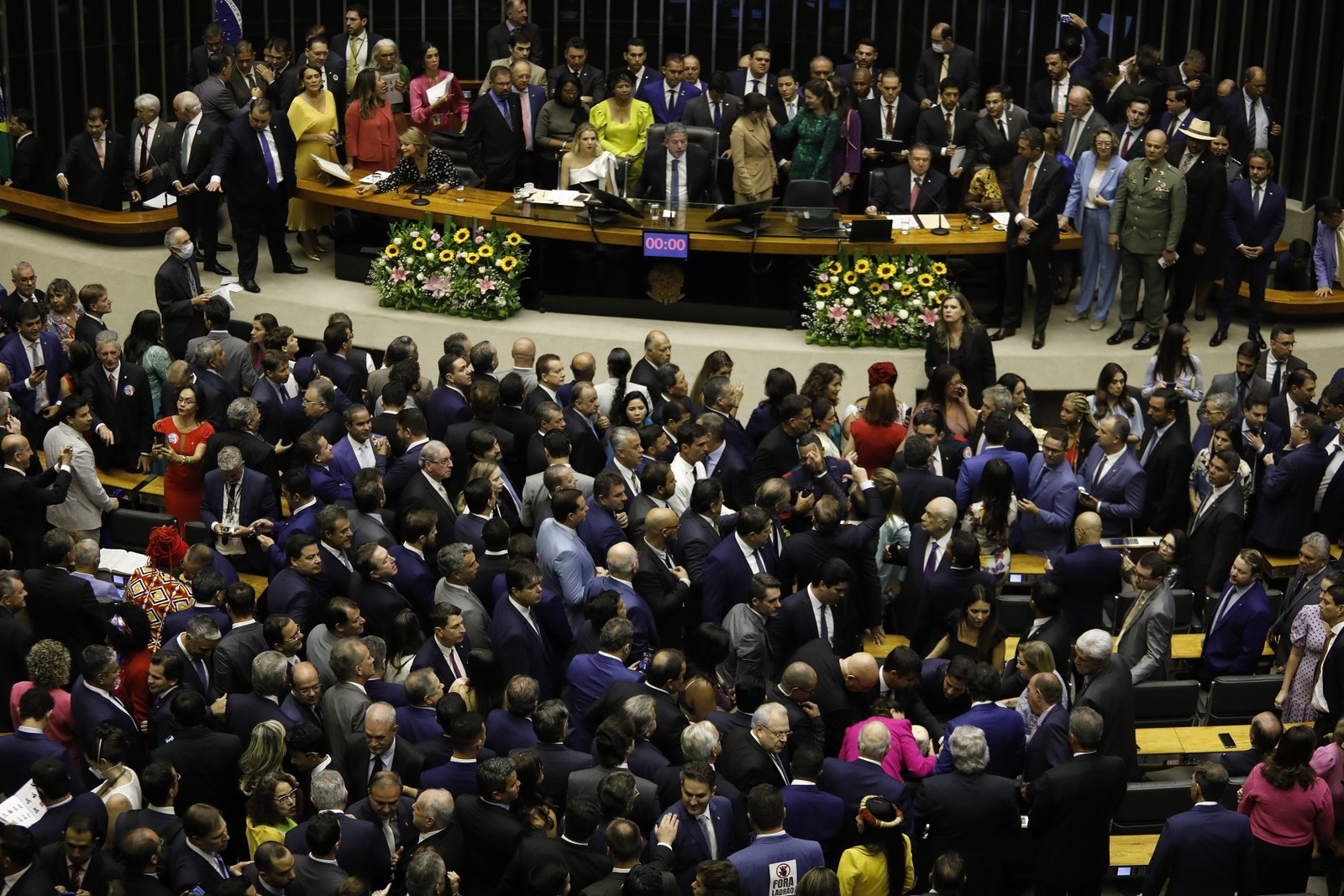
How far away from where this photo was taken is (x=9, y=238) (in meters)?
16.0

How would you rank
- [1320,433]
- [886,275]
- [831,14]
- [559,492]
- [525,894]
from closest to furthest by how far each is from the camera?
1. [525,894]
2. [559,492]
3. [1320,433]
4. [886,275]
5. [831,14]

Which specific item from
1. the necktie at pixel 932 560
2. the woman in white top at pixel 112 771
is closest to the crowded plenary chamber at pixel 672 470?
the woman in white top at pixel 112 771

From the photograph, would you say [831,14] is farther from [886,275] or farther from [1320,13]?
[886,275]

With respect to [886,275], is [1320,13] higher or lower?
higher

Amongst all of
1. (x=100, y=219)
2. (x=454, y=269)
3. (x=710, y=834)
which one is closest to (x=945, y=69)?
(x=454, y=269)

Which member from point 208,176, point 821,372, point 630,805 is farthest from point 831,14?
point 630,805

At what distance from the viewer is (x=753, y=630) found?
8.73 metres

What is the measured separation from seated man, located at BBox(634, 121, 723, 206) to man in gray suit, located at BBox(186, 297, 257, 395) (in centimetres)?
446

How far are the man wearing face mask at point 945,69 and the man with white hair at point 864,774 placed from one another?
33.0 feet

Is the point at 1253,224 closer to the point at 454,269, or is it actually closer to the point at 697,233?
the point at 697,233

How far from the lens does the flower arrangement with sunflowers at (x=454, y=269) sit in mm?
14477

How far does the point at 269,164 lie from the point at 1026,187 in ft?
20.2

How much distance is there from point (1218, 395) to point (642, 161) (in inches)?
236

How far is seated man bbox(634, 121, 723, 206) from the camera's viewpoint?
48.8 feet
